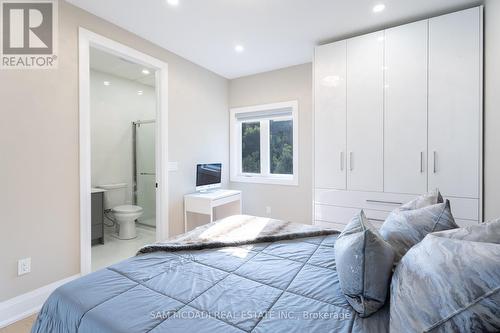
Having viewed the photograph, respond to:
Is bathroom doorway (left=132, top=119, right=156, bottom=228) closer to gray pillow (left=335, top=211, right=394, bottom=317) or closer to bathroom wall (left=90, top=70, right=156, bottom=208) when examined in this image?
bathroom wall (left=90, top=70, right=156, bottom=208)

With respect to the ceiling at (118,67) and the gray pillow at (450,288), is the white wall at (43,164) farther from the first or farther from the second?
the gray pillow at (450,288)

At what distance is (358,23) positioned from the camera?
2506 millimetres

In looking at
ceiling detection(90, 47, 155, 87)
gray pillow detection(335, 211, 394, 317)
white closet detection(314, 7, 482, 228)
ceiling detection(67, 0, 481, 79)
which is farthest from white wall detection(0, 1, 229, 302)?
white closet detection(314, 7, 482, 228)

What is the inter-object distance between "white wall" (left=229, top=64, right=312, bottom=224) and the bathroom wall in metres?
1.73

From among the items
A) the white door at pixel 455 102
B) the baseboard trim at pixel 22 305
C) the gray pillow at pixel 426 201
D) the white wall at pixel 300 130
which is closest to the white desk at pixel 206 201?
the white wall at pixel 300 130

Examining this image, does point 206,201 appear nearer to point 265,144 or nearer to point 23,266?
point 265,144

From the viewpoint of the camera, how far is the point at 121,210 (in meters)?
3.64

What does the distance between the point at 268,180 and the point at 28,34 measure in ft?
10.4

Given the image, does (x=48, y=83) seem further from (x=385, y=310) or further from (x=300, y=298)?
(x=385, y=310)

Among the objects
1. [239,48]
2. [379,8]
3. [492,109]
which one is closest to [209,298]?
[492,109]

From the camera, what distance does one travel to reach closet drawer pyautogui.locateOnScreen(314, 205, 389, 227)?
2.62 m

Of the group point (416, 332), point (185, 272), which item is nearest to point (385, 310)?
point (416, 332)

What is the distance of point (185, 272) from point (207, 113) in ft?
9.49

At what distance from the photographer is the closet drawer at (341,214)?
8.59ft
